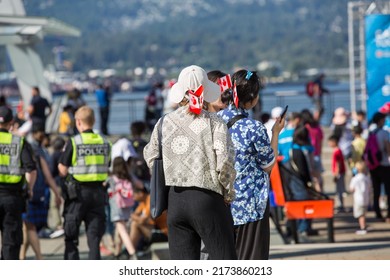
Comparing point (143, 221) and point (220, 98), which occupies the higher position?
point (220, 98)

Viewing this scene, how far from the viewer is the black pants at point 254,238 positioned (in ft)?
26.2

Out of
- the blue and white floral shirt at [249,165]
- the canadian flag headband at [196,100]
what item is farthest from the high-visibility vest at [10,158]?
the canadian flag headband at [196,100]

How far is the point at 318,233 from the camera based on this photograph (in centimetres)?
1452

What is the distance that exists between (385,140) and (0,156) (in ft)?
22.1

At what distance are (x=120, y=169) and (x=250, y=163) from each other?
4.63 m

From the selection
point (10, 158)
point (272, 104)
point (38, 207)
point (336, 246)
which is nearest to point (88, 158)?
point (10, 158)

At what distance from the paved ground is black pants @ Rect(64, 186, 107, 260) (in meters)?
1.21

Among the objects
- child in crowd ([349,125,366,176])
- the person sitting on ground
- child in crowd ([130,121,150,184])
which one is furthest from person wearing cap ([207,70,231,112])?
child in crowd ([349,125,366,176])

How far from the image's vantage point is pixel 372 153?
1552 centimetres

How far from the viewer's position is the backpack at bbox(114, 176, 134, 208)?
1238cm

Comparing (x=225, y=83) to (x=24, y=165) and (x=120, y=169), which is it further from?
(x=120, y=169)

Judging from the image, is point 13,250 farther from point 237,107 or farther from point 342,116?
point 342,116

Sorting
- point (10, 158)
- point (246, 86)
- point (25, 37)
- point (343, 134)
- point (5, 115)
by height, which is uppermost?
point (25, 37)

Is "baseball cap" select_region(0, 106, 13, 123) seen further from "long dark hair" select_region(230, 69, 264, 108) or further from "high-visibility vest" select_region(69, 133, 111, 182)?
"long dark hair" select_region(230, 69, 264, 108)
